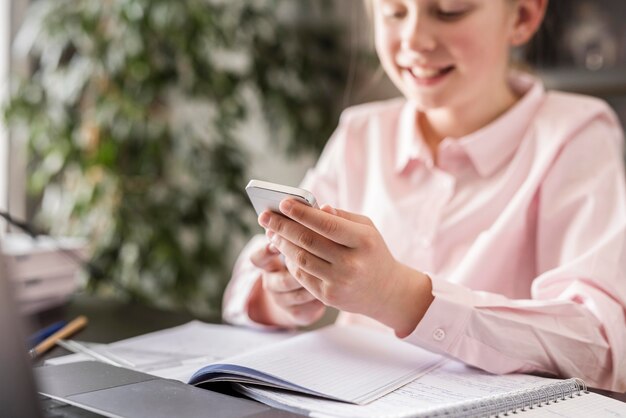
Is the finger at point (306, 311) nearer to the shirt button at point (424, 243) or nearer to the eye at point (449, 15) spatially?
the shirt button at point (424, 243)

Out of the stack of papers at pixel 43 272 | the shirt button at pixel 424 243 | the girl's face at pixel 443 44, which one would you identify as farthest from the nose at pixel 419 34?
the stack of papers at pixel 43 272

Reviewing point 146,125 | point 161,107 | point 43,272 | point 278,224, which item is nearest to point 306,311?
point 278,224

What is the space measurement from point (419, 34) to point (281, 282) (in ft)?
1.23

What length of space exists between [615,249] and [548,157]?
0.18 metres

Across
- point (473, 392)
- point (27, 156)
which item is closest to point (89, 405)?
point (473, 392)

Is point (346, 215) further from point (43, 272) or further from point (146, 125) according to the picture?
point (146, 125)

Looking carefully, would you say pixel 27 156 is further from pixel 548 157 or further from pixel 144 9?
pixel 548 157

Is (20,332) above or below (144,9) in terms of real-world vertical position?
below

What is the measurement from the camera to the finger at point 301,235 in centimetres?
69

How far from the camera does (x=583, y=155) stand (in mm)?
1003

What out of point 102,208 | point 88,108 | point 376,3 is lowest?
point 102,208

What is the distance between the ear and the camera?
1090mm

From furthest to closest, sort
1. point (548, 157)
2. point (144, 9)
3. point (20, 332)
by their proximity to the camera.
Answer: point (144, 9)
point (548, 157)
point (20, 332)

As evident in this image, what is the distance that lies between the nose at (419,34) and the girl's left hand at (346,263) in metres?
0.34
